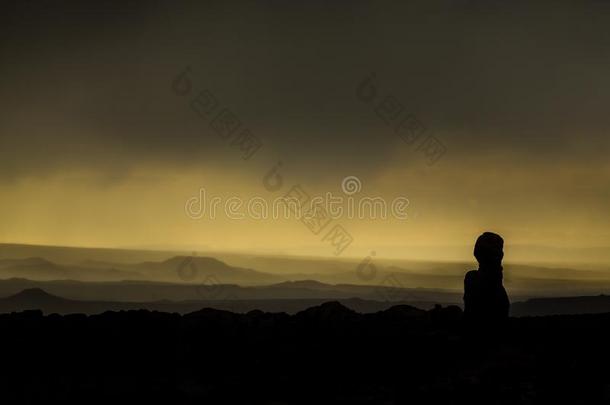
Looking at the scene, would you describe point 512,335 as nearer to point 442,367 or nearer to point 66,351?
point 442,367

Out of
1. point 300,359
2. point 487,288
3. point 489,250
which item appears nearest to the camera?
point 487,288

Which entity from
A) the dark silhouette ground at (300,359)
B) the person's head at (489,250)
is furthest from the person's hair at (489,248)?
the dark silhouette ground at (300,359)

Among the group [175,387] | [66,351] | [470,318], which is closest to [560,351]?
[470,318]

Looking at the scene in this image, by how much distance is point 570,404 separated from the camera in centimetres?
3959

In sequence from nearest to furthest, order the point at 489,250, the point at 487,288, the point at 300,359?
the point at 487,288
the point at 489,250
the point at 300,359

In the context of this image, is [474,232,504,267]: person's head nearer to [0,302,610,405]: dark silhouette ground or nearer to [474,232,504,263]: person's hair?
[474,232,504,263]: person's hair

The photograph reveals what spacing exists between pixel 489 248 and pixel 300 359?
15.1m

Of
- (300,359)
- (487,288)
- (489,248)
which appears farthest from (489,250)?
(300,359)

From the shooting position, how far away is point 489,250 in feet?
161

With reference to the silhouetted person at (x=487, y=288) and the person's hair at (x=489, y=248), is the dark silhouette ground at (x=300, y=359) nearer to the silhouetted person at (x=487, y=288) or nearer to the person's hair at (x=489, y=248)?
the silhouetted person at (x=487, y=288)

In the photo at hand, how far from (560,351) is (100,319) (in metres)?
35.7

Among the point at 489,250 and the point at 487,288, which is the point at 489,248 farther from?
the point at 487,288

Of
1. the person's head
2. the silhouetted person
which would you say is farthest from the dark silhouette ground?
the person's head

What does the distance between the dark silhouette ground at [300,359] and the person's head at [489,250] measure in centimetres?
524
